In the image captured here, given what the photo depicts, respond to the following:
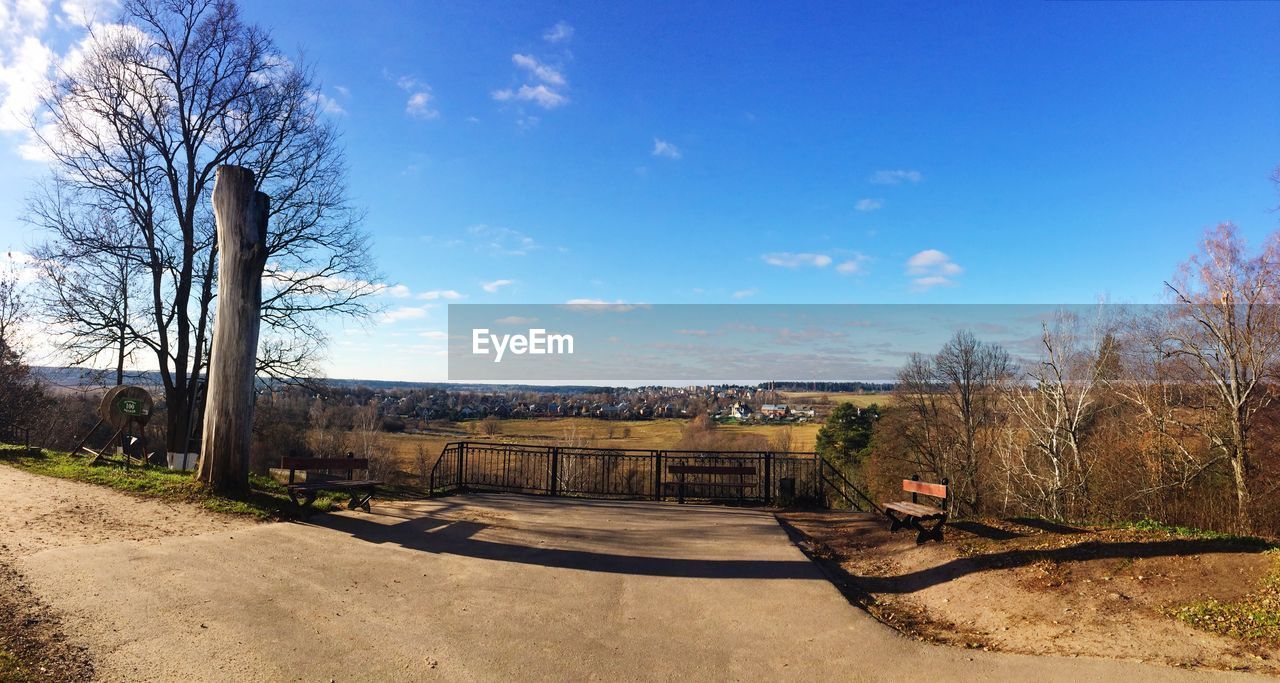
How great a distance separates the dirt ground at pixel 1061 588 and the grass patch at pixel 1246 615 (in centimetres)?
11

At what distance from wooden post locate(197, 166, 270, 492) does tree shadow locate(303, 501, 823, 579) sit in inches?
72.8

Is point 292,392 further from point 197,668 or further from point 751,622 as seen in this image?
point 751,622

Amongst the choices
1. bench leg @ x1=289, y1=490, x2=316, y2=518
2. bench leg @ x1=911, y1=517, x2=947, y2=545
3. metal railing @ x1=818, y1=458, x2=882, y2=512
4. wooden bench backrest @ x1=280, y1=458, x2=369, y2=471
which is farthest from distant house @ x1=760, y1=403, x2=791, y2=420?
bench leg @ x1=289, y1=490, x2=316, y2=518

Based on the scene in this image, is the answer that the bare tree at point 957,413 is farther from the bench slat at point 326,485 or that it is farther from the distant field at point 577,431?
the bench slat at point 326,485

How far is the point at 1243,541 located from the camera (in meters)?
6.15

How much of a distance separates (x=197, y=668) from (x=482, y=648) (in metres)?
1.76

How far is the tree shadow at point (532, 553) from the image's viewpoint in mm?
6426

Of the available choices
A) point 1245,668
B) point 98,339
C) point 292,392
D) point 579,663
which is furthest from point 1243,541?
point 98,339

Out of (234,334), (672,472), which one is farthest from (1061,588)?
(234,334)

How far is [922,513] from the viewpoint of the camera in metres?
7.50

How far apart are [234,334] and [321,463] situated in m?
2.31

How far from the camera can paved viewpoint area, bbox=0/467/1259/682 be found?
4.03 m

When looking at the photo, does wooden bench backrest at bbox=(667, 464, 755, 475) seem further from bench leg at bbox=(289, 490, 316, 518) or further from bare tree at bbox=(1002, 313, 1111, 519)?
bare tree at bbox=(1002, 313, 1111, 519)

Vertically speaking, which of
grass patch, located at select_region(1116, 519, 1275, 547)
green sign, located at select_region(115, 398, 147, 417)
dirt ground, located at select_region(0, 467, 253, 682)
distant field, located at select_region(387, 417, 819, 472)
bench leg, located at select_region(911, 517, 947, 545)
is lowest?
distant field, located at select_region(387, 417, 819, 472)
